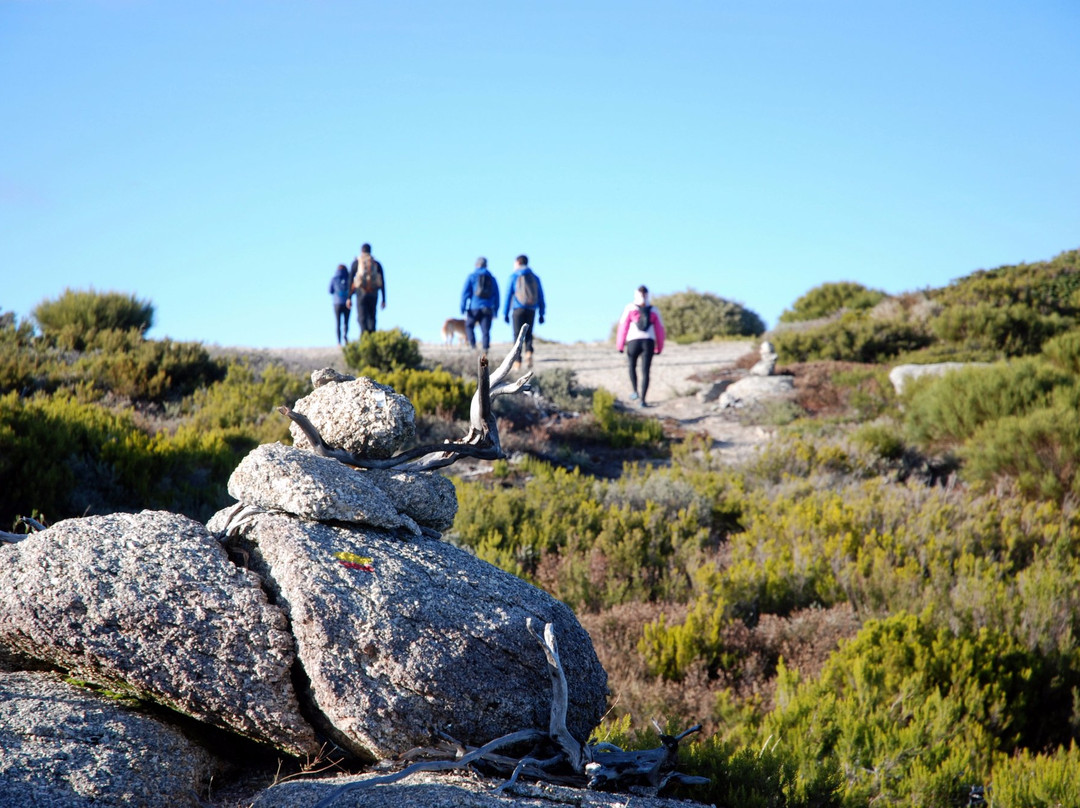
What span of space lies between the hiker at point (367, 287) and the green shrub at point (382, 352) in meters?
1.99

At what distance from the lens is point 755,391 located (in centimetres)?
1630

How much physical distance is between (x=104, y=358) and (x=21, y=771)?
10354mm

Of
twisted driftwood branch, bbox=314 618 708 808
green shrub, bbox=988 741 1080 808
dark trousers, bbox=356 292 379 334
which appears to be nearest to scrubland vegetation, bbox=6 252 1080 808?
green shrub, bbox=988 741 1080 808

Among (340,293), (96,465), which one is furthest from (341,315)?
(96,465)

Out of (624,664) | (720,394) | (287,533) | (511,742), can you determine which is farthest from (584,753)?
(720,394)

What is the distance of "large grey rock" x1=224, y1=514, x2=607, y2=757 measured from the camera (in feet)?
9.92

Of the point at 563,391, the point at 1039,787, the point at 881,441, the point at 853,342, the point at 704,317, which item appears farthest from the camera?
the point at 704,317

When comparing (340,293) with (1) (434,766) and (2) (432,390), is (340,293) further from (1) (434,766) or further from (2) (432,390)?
(1) (434,766)

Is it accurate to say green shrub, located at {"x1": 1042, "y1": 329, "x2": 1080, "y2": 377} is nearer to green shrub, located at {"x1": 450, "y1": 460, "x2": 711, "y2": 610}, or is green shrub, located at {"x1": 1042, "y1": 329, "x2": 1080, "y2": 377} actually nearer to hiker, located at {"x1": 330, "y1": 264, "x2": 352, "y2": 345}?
green shrub, located at {"x1": 450, "y1": 460, "x2": 711, "y2": 610}

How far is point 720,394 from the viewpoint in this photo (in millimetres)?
16922

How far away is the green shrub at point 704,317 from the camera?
3116 centimetres

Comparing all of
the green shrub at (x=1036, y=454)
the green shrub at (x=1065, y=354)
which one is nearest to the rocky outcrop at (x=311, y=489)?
the green shrub at (x=1036, y=454)

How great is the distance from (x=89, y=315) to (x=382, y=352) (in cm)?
534

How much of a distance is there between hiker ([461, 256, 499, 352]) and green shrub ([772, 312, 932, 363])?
7.74 meters
